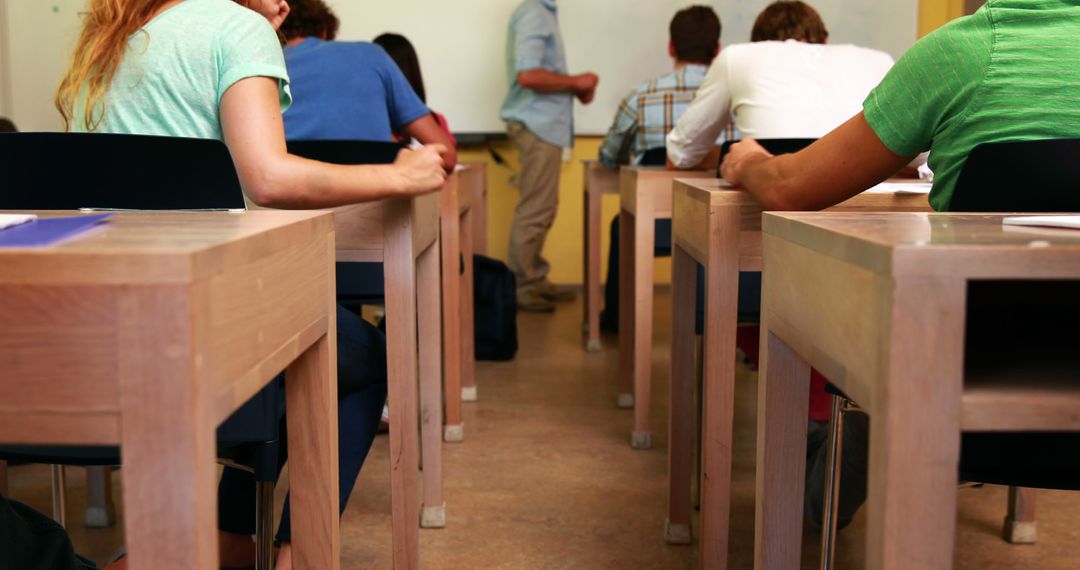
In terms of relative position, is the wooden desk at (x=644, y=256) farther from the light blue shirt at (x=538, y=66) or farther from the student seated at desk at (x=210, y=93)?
the light blue shirt at (x=538, y=66)

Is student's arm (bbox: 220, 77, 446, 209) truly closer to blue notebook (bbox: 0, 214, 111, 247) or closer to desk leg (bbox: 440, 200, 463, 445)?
blue notebook (bbox: 0, 214, 111, 247)

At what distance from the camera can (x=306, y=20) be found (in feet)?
8.12

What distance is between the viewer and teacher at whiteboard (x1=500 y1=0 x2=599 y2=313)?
4.58 metres

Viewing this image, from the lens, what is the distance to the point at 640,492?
7.02ft

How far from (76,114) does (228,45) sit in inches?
9.8

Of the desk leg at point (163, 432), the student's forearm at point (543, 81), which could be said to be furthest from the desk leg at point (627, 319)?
the desk leg at point (163, 432)

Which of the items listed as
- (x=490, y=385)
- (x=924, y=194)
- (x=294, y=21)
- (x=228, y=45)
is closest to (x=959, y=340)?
(x=924, y=194)

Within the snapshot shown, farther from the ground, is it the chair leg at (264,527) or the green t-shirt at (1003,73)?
the green t-shirt at (1003,73)

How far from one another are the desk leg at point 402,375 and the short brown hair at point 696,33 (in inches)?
89.1

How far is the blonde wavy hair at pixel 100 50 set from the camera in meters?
1.32

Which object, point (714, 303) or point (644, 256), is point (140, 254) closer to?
point (714, 303)

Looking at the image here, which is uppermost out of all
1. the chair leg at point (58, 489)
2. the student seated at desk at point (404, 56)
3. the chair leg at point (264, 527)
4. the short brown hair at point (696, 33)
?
the short brown hair at point (696, 33)

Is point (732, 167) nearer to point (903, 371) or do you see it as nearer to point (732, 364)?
point (732, 364)

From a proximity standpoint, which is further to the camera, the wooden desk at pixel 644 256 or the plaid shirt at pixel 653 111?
the plaid shirt at pixel 653 111
